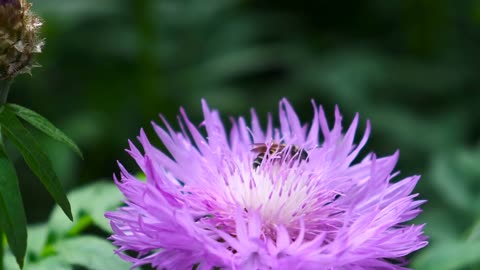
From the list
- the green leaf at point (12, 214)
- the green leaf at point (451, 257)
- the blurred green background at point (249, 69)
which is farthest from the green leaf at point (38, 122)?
the blurred green background at point (249, 69)

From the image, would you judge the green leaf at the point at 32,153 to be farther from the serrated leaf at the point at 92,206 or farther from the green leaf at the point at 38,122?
the serrated leaf at the point at 92,206

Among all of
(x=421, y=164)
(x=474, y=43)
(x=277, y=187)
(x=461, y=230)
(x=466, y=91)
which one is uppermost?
(x=474, y=43)

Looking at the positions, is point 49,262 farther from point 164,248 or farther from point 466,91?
point 466,91

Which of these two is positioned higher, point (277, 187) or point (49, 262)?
point (277, 187)

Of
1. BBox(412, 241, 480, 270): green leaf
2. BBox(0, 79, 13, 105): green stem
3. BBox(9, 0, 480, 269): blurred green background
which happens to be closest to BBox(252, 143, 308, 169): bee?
BBox(412, 241, 480, 270): green leaf

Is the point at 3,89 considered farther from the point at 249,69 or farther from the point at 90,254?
the point at 249,69

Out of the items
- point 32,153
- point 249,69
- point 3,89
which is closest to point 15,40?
point 3,89

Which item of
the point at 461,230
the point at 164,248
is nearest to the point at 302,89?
the point at 461,230
